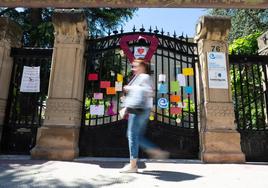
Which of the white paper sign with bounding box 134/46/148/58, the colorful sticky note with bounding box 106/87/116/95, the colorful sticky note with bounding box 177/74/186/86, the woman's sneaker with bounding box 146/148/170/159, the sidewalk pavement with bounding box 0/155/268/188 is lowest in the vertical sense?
the sidewalk pavement with bounding box 0/155/268/188

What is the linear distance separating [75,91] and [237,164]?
164 inches

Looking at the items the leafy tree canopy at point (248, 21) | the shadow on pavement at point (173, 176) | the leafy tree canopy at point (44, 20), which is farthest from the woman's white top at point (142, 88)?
the leafy tree canopy at point (248, 21)

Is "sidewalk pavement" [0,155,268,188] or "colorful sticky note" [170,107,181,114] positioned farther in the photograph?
"colorful sticky note" [170,107,181,114]

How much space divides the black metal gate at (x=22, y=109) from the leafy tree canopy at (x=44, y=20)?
13.7ft

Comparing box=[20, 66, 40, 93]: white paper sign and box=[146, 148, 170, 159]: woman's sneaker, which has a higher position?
box=[20, 66, 40, 93]: white paper sign

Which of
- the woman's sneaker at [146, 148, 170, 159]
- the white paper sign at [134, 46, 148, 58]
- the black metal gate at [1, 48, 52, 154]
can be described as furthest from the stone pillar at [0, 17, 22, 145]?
the woman's sneaker at [146, 148, 170, 159]

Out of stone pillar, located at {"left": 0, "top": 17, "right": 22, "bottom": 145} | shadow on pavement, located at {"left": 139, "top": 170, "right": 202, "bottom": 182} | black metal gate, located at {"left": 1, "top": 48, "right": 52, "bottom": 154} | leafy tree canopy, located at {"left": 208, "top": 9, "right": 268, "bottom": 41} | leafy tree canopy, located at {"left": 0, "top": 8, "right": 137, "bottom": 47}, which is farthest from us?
leafy tree canopy, located at {"left": 208, "top": 9, "right": 268, "bottom": 41}

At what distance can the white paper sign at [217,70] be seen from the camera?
21.8 feet

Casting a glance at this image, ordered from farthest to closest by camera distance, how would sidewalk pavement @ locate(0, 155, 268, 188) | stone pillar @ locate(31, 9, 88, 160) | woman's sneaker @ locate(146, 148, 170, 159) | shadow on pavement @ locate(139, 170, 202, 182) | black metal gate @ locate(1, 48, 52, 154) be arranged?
black metal gate @ locate(1, 48, 52, 154), woman's sneaker @ locate(146, 148, 170, 159), stone pillar @ locate(31, 9, 88, 160), shadow on pavement @ locate(139, 170, 202, 182), sidewalk pavement @ locate(0, 155, 268, 188)

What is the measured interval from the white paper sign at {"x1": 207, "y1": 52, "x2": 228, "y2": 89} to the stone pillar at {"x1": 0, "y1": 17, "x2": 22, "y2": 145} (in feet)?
17.7

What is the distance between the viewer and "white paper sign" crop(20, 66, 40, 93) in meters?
7.07

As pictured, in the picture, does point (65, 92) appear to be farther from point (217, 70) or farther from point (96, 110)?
point (217, 70)

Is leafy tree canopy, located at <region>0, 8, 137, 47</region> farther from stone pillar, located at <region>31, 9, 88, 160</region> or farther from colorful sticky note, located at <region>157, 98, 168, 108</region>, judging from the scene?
colorful sticky note, located at <region>157, 98, 168, 108</region>

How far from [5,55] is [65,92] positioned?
7.18 feet
